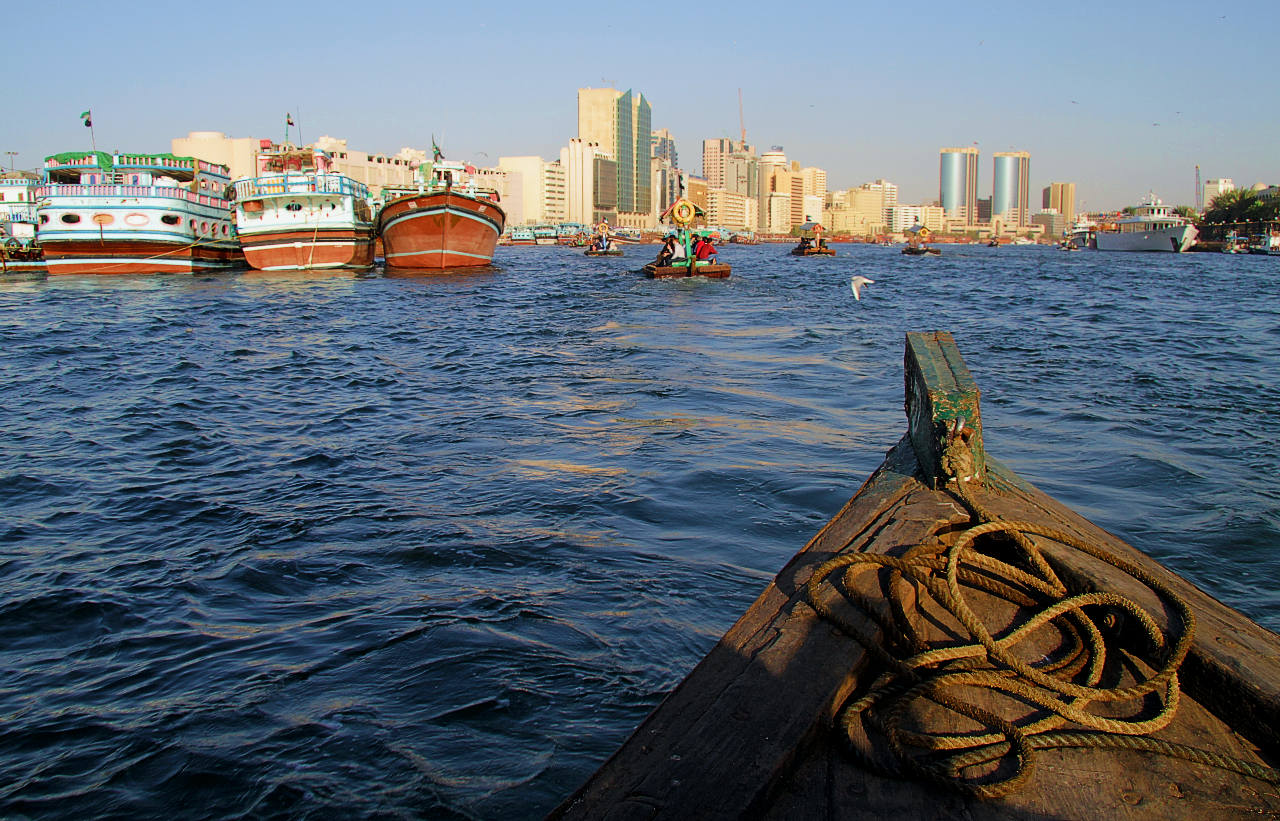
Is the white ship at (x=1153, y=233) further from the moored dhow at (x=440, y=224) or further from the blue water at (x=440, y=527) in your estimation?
the blue water at (x=440, y=527)

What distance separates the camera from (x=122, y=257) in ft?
95.6

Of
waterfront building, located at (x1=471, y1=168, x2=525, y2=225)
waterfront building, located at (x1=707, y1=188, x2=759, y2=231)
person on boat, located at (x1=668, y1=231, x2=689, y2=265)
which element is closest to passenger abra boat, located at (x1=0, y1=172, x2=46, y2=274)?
person on boat, located at (x1=668, y1=231, x2=689, y2=265)

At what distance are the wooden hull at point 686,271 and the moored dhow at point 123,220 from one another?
1807cm

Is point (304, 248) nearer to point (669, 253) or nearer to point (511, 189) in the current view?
point (669, 253)

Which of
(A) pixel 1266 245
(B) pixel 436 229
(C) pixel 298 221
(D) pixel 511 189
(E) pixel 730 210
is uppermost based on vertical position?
(E) pixel 730 210

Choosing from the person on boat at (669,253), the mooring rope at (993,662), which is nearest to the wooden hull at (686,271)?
the person on boat at (669,253)

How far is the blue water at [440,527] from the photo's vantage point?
8.65 feet

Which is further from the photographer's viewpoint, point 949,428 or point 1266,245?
point 1266,245

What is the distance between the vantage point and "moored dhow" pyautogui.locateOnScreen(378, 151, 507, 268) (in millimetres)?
28609

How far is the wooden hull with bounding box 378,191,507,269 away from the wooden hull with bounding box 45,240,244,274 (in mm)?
7492

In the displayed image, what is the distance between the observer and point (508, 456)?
6203 millimetres

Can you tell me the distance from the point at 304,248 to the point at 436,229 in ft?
18.0

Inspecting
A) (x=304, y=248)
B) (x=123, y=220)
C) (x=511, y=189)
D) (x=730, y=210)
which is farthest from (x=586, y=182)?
(x=123, y=220)

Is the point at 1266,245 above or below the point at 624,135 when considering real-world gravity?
below
